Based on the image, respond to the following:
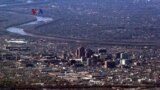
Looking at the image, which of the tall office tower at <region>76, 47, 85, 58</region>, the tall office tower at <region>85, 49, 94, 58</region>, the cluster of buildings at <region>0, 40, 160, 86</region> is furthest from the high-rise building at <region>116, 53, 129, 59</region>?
the tall office tower at <region>76, 47, 85, 58</region>

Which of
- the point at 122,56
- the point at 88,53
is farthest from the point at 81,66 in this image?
the point at 122,56

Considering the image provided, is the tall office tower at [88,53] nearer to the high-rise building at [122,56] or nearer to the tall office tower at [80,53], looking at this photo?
the tall office tower at [80,53]

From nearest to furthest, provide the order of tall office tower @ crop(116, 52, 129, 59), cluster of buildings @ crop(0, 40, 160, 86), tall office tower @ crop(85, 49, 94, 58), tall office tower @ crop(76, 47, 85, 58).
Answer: cluster of buildings @ crop(0, 40, 160, 86) → tall office tower @ crop(116, 52, 129, 59) → tall office tower @ crop(85, 49, 94, 58) → tall office tower @ crop(76, 47, 85, 58)

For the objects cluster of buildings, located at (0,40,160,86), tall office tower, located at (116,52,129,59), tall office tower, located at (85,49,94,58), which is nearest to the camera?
cluster of buildings, located at (0,40,160,86)

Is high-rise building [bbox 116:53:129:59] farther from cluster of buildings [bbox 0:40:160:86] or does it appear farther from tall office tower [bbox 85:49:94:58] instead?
tall office tower [bbox 85:49:94:58]

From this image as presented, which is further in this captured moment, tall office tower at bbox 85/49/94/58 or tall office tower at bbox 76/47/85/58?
tall office tower at bbox 76/47/85/58

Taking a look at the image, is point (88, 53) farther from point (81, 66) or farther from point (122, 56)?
point (81, 66)

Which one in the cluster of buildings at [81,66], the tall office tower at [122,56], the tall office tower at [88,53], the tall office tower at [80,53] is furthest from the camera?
the tall office tower at [80,53]

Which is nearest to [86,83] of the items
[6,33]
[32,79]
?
[32,79]

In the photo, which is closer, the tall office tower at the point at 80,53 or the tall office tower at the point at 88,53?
the tall office tower at the point at 88,53

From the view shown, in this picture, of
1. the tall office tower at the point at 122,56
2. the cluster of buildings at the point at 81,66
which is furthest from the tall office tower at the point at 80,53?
the tall office tower at the point at 122,56

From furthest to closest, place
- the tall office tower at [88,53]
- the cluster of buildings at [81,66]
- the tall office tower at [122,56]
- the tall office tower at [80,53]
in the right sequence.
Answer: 1. the tall office tower at [80,53]
2. the tall office tower at [88,53]
3. the tall office tower at [122,56]
4. the cluster of buildings at [81,66]
